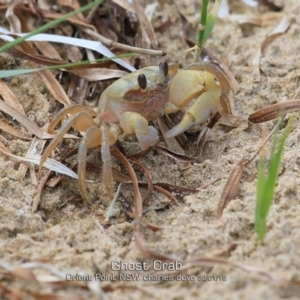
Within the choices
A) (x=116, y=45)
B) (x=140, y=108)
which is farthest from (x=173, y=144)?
(x=116, y=45)

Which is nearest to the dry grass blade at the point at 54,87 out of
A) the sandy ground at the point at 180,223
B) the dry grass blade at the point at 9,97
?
the sandy ground at the point at 180,223

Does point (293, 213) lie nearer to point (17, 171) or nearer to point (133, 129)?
point (133, 129)

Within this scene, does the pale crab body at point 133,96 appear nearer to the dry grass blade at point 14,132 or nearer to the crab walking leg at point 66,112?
the crab walking leg at point 66,112

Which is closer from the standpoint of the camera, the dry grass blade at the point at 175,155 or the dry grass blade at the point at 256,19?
the dry grass blade at the point at 175,155

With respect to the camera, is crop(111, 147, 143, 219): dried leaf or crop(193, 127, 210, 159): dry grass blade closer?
crop(111, 147, 143, 219): dried leaf

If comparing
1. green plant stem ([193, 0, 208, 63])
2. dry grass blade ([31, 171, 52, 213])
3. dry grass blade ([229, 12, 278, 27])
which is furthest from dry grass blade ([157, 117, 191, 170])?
dry grass blade ([229, 12, 278, 27])

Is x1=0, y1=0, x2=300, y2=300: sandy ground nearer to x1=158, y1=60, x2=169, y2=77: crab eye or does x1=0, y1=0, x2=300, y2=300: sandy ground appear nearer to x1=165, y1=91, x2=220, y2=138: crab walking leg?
x1=165, y1=91, x2=220, y2=138: crab walking leg
